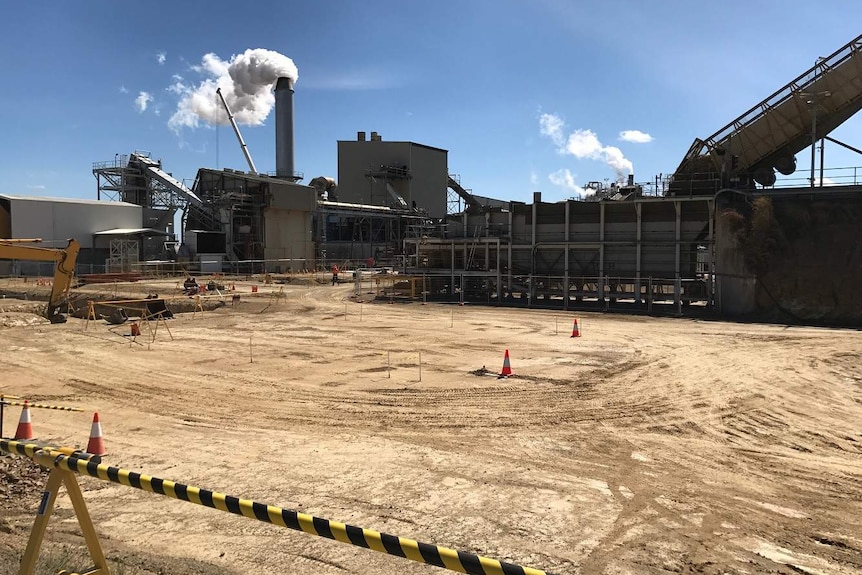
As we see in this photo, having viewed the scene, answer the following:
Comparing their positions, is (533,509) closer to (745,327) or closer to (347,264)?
(745,327)

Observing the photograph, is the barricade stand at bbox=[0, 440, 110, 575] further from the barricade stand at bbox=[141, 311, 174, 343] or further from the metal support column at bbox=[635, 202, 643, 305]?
the metal support column at bbox=[635, 202, 643, 305]

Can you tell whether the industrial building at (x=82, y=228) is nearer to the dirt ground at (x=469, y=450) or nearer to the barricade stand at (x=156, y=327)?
the barricade stand at (x=156, y=327)

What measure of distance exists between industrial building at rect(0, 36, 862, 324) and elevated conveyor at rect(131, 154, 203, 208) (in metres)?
0.21

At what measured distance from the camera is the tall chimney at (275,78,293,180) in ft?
224

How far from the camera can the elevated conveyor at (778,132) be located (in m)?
28.5

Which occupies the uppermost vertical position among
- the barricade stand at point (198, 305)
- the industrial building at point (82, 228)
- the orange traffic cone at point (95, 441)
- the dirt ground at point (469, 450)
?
the industrial building at point (82, 228)

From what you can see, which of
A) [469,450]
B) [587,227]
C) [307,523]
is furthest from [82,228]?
[307,523]

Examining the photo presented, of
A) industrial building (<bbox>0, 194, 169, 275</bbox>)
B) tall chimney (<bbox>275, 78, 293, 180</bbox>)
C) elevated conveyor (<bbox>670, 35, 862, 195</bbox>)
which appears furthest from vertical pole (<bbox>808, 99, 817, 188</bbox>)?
tall chimney (<bbox>275, 78, 293, 180</bbox>)

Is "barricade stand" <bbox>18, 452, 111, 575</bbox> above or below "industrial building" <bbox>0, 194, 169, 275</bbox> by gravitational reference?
below

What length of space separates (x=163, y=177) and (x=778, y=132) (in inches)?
2065

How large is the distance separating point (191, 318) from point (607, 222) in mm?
23013

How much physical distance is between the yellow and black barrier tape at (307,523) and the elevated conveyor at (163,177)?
187ft

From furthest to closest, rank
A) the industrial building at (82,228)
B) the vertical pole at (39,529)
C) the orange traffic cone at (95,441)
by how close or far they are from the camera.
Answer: the industrial building at (82,228) → the orange traffic cone at (95,441) → the vertical pole at (39,529)

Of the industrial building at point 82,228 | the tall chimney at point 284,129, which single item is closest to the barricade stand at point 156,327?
the industrial building at point 82,228
